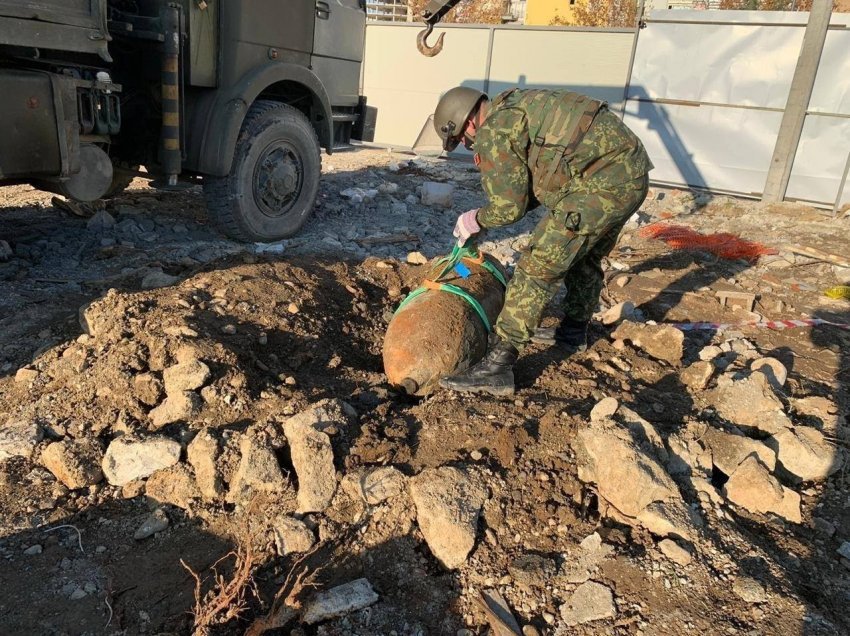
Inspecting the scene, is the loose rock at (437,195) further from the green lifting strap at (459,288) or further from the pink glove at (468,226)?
the pink glove at (468,226)

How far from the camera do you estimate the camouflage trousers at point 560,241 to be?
335 centimetres

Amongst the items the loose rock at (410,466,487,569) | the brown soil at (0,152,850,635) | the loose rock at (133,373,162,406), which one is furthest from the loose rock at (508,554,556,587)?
the loose rock at (133,373,162,406)

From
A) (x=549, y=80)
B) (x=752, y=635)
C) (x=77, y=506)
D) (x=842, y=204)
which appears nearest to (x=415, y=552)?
(x=752, y=635)

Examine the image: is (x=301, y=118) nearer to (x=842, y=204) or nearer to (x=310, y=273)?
(x=310, y=273)

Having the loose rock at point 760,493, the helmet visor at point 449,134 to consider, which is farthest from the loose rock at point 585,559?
the helmet visor at point 449,134

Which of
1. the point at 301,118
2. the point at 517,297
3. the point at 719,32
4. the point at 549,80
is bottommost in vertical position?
the point at 517,297

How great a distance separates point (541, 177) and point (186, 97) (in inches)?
127

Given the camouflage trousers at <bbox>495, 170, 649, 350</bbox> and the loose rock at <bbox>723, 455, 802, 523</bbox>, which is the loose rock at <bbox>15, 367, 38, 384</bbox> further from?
the loose rock at <bbox>723, 455, 802, 523</bbox>

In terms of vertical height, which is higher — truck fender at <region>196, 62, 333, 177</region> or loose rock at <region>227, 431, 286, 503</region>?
truck fender at <region>196, 62, 333, 177</region>

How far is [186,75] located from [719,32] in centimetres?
887

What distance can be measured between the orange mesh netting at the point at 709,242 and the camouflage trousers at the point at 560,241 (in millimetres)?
3937

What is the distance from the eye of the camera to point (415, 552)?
2383 mm

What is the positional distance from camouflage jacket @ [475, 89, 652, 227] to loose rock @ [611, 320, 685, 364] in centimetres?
114

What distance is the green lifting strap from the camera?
3.68m
